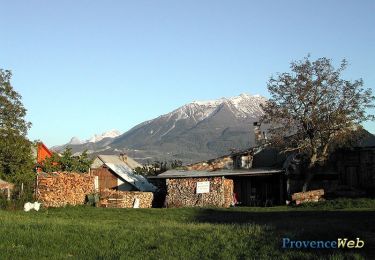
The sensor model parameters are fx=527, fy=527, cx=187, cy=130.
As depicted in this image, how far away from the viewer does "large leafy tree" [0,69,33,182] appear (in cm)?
3925

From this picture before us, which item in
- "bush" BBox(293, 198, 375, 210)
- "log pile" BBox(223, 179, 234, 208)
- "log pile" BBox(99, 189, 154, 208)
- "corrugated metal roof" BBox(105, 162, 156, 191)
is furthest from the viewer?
"corrugated metal roof" BBox(105, 162, 156, 191)

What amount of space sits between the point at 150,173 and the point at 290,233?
165ft

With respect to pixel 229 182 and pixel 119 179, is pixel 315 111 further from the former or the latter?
pixel 119 179

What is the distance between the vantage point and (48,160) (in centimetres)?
4531

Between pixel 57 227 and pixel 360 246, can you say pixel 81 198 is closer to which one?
pixel 57 227

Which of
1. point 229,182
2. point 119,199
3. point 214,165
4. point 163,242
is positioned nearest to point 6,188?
point 119,199

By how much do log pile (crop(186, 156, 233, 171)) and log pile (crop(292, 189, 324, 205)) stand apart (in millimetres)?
10782

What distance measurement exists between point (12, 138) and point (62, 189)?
584 centimetres

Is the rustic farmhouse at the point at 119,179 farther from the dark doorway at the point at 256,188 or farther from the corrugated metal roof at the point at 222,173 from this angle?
the dark doorway at the point at 256,188

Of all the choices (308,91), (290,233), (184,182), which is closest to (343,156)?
(308,91)

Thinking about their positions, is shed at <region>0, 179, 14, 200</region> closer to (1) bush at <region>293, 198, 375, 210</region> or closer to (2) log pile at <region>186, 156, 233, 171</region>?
(2) log pile at <region>186, 156, 233, 171</region>

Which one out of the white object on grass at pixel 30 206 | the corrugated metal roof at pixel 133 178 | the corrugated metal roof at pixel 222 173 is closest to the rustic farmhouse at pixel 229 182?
the corrugated metal roof at pixel 222 173

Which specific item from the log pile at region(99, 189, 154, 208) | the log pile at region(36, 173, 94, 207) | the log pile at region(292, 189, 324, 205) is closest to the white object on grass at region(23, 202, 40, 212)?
the log pile at region(36, 173, 94, 207)

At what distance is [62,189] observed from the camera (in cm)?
3800
